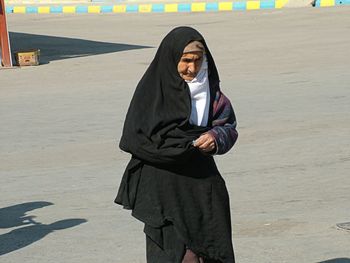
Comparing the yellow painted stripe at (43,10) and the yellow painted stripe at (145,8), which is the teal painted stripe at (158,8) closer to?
the yellow painted stripe at (145,8)

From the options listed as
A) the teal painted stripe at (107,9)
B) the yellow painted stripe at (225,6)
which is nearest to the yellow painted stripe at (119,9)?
the teal painted stripe at (107,9)

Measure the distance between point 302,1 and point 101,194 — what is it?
81.3 feet

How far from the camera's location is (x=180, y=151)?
4125 millimetres

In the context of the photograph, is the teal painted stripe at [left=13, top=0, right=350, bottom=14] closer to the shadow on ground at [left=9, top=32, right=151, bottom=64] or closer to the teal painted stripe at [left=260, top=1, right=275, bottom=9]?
the teal painted stripe at [left=260, top=1, right=275, bottom=9]

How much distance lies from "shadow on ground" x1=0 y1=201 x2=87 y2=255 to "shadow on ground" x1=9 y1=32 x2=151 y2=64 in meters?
12.7

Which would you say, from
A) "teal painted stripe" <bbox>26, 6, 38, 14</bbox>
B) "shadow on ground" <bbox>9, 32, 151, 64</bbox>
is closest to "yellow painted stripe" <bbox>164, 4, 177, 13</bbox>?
"teal painted stripe" <bbox>26, 6, 38, 14</bbox>

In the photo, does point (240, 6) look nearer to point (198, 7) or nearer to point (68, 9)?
point (198, 7)

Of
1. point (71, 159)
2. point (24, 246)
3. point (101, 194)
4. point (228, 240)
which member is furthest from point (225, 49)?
point (228, 240)

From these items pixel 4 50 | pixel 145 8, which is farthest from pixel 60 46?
pixel 145 8

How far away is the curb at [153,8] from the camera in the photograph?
1291 inches

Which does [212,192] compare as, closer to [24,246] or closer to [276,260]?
[276,260]

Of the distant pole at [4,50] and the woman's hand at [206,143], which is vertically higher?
the woman's hand at [206,143]

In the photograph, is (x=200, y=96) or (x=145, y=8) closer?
(x=200, y=96)

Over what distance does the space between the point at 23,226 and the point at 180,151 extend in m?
3.16
